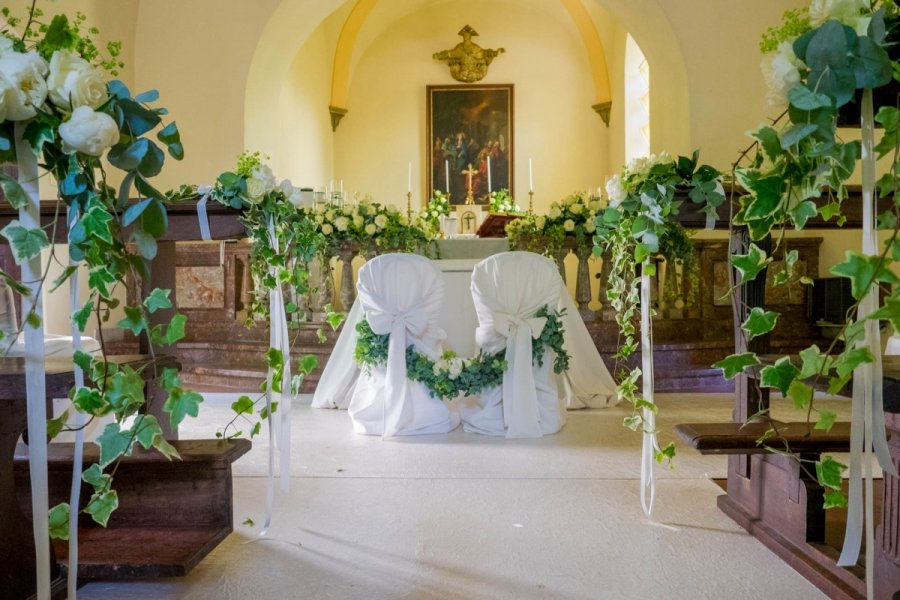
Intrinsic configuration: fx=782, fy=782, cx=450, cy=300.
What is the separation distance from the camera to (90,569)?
2.17m

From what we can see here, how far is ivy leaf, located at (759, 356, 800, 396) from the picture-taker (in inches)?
50.9

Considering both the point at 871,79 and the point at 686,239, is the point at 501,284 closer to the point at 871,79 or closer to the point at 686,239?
the point at 686,239

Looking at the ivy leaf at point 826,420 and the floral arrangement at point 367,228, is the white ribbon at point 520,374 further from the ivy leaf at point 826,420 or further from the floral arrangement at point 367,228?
the ivy leaf at point 826,420

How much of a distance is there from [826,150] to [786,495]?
1506mm

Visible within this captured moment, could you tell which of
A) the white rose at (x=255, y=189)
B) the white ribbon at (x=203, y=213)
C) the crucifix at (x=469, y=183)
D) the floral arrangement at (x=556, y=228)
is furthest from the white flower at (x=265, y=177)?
the crucifix at (x=469, y=183)

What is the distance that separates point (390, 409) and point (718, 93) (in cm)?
480

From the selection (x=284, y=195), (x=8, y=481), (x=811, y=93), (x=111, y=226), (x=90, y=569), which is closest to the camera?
(x=811, y=93)

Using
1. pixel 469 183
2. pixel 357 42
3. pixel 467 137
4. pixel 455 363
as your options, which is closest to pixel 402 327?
pixel 455 363

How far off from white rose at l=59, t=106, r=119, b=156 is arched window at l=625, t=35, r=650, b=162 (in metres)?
9.58

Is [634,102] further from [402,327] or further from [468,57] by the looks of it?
[402,327]

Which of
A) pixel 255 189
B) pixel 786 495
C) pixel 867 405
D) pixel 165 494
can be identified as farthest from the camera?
pixel 255 189

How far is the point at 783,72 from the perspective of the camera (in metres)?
1.37

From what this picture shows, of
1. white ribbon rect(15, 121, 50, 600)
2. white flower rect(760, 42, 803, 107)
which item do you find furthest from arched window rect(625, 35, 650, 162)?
white ribbon rect(15, 121, 50, 600)

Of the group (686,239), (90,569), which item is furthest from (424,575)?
(686,239)
